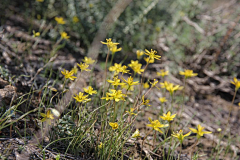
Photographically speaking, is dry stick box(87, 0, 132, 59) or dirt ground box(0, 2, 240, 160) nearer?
dirt ground box(0, 2, 240, 160)

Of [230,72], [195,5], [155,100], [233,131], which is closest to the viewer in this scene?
[233,131]

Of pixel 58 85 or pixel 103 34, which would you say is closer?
pixel 103 34

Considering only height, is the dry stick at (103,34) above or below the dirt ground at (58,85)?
above

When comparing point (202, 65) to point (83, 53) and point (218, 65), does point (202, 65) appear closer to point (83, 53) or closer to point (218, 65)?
point (218, 65)

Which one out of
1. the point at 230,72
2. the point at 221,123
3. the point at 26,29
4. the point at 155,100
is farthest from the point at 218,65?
the point at 26,29

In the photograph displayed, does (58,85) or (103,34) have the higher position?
(103,34)

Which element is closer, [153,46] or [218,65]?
[218,65]

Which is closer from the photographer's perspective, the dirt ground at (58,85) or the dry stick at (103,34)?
the dirt ground at (58,85)

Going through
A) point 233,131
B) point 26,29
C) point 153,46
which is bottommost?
point 233,131

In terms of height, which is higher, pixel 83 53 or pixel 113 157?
pixel 83 53

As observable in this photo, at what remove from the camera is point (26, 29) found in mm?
3807

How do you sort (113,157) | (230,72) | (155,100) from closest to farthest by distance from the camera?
(113,157) < (155,100) < (230,72)

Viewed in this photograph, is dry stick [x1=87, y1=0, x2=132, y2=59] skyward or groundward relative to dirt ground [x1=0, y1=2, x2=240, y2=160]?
skyward

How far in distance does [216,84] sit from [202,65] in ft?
1.38
